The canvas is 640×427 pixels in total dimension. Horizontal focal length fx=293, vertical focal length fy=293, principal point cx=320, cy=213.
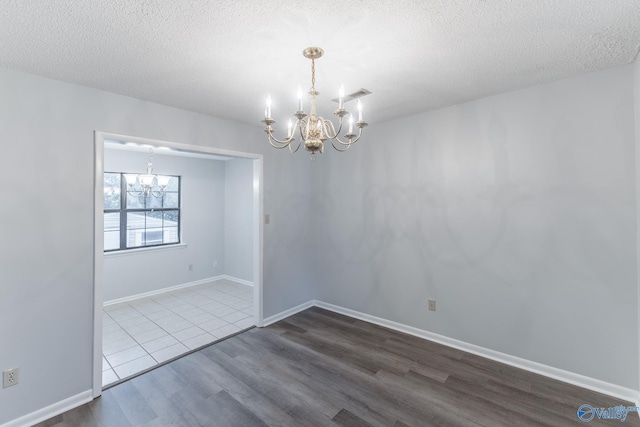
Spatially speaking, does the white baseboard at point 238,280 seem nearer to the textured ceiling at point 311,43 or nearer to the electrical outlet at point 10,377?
the electrical outlet at point 10,377

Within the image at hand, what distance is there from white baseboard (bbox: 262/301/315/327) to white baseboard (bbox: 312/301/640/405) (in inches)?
33.5

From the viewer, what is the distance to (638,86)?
201 cm

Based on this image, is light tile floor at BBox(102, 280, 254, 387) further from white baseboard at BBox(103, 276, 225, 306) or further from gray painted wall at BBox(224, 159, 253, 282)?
Result: gray painted wall at BBox(224, 159, 253, 282)

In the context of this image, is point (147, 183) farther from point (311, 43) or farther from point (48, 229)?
point (311, 43)

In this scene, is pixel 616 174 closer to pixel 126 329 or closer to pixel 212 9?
pixel 212 9

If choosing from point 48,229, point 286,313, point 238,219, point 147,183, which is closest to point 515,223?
point 286,313

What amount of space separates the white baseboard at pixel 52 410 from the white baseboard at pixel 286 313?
1.78m

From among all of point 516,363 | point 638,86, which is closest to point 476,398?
point 516,363

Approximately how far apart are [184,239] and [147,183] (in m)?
1.30

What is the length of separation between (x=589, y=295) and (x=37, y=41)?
13.8 feet

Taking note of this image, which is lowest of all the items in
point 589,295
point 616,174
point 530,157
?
point 589,295

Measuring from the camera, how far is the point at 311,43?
1791mm

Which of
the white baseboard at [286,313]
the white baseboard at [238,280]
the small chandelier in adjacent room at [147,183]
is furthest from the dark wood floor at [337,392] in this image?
the small chandelier in adjacent room at [147,183]

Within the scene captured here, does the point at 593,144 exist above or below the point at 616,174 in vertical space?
above
